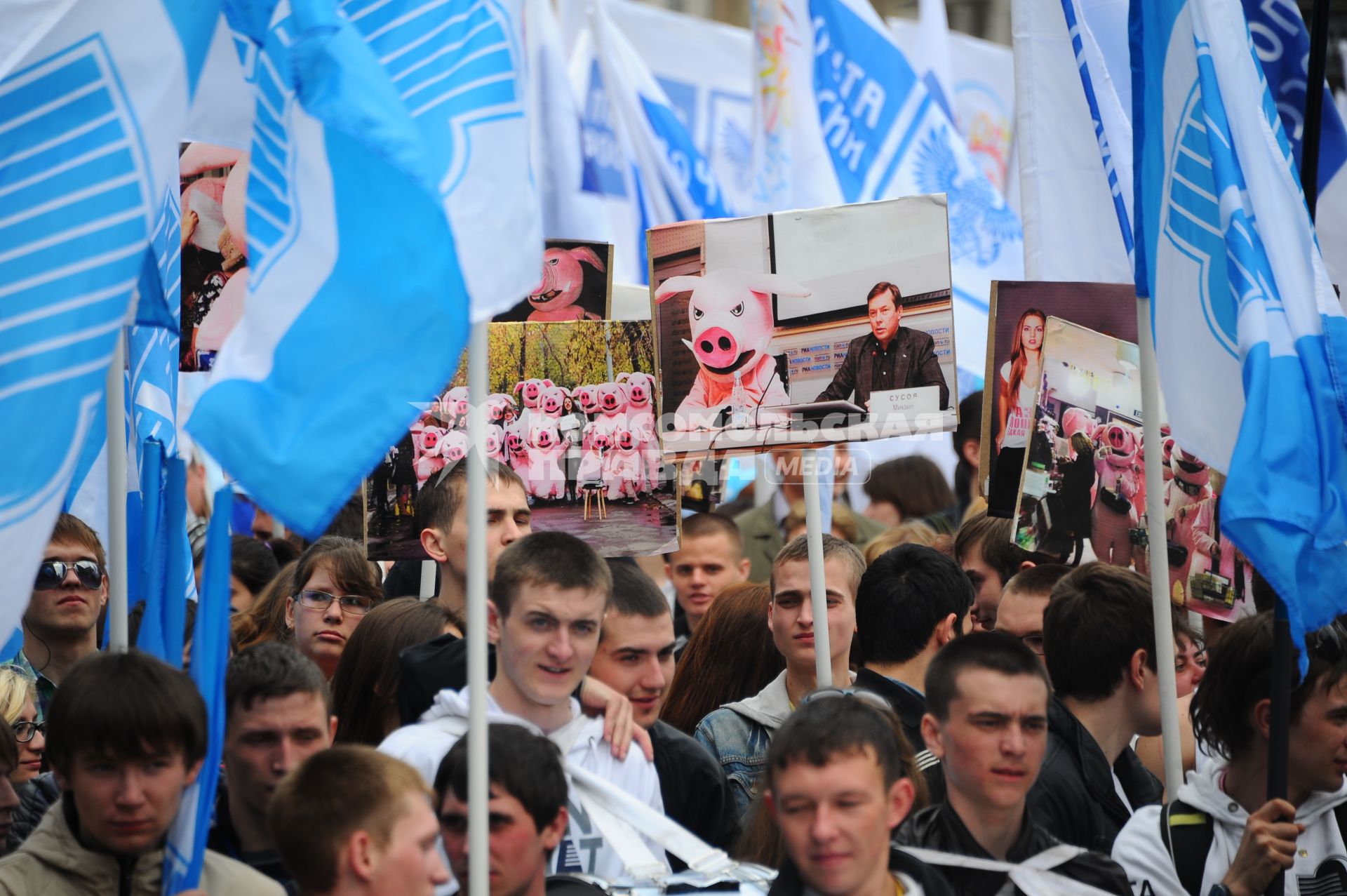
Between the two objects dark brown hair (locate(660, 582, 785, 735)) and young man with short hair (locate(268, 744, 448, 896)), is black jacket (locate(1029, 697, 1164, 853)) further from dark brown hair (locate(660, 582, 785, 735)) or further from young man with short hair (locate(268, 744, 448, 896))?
young man with short hair (locate(268, 744, 448, 896))

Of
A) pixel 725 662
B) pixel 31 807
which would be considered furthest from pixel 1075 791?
pixel 31 807

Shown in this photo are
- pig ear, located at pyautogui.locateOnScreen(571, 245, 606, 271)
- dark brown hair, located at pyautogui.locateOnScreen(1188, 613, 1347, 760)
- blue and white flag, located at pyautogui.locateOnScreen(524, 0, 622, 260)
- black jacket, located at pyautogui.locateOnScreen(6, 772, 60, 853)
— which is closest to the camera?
black jacket, located at pyautogui.locateOnScreen(6, 772, 60, 853)

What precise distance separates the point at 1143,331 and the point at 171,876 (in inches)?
116

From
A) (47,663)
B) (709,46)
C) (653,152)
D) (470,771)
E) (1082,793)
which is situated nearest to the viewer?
(470,771)

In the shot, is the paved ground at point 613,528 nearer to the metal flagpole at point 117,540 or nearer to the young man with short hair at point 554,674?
the young man with short hair at point 554,674

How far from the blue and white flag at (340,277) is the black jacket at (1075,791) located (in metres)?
1.98

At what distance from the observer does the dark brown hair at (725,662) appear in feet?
18.3

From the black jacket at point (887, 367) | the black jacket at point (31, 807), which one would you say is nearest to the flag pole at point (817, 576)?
the black jacket at point (887, 367)

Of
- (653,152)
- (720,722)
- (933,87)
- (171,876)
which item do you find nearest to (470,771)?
(171,876)

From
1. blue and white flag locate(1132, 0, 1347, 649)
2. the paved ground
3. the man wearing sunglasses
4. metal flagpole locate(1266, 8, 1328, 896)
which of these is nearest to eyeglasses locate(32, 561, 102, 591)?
the man wearing sunglasses

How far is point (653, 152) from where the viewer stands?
33.6 ft

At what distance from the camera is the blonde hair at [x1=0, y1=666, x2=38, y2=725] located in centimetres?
446

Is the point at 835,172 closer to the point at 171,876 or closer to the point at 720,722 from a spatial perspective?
the point at 720,722

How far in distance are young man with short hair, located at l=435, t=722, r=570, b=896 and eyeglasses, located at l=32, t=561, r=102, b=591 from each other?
1.99m
